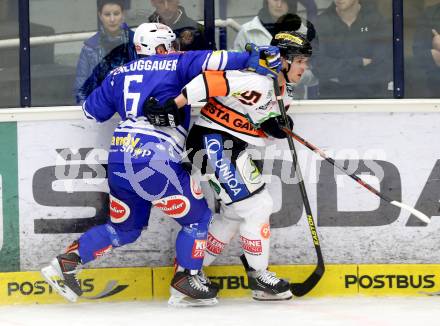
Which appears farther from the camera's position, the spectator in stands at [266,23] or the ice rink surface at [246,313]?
the spectator in stands at [266,23]

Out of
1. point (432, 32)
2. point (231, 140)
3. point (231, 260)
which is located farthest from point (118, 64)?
point (432, 32)

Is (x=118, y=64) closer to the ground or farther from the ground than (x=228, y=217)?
farther from the ground

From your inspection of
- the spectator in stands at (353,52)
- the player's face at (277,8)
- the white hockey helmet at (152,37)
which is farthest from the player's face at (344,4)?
the white hockey helmet at (152,37)

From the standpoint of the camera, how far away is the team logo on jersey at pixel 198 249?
5.26 meters

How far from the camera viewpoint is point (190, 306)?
5.32m

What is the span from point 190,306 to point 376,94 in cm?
140

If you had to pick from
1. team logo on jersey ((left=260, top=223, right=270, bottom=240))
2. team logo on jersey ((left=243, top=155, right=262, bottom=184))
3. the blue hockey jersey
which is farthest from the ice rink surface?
the blue hockey jersey

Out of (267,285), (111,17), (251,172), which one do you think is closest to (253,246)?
(267,285)

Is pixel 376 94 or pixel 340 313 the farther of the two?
pixel 376 94

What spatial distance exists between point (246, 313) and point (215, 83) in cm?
105

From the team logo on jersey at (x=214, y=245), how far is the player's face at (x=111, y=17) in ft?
3.68

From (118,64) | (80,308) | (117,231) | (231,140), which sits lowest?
(80,308)

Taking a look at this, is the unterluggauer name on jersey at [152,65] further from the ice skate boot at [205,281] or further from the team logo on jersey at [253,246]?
the ice skate boot at [205,281]

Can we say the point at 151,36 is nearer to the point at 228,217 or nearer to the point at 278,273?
the point at 228,217
